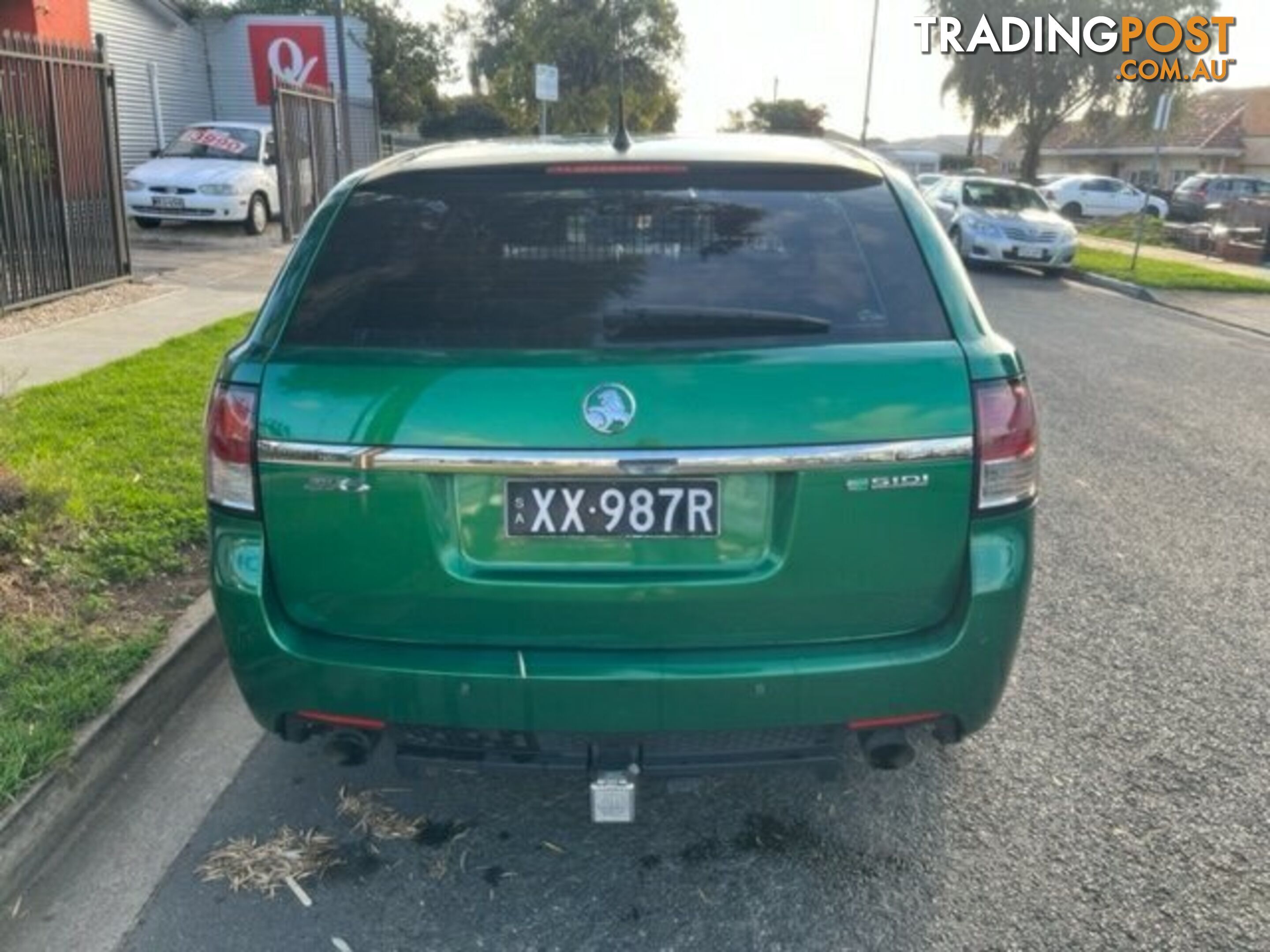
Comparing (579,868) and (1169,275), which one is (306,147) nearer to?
(1169,275)

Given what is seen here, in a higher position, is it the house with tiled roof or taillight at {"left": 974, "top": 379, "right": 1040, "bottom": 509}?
the house with tiled roof

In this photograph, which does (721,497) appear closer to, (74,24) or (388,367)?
(388,367)

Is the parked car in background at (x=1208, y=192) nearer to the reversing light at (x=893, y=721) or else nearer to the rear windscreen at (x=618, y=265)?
the rear windscreen at (x=618, y=265)

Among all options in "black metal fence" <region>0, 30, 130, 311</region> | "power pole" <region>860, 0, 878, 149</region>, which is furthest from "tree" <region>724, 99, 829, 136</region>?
"black metal fence" <region>0, 30, 130, 311</region>

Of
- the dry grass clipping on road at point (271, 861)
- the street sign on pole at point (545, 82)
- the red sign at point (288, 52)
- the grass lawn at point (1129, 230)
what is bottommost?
the grass lawn at point (1129, 230)

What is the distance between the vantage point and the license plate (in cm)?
237

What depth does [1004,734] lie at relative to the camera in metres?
3.50

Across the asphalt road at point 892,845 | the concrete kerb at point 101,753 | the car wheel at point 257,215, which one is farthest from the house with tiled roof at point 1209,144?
the concrete kerb at point 101,753

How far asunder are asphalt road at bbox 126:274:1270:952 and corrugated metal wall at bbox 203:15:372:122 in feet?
83.2

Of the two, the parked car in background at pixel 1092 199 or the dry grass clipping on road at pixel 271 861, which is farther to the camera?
the parked car in background at pixel 1092 199

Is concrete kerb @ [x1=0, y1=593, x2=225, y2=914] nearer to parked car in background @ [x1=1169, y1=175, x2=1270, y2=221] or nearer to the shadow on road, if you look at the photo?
the shadow on road

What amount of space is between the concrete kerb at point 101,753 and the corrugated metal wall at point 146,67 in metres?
19.5

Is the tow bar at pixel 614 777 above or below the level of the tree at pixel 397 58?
below

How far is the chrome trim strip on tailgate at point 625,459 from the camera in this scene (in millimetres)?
2338
